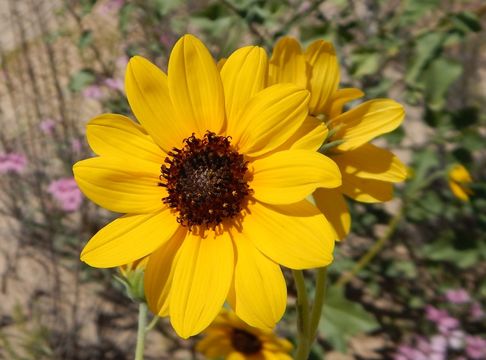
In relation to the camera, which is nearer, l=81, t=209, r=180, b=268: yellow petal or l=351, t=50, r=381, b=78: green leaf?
l=81, t=209, r=180, b=268: yellow petal

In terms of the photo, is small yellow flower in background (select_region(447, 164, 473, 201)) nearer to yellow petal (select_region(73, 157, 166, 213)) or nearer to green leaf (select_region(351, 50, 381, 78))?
green leaf (select_region(351, 50, 381, 78))

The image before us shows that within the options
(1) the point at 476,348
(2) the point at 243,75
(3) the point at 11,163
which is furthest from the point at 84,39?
(1) the point at 476,348

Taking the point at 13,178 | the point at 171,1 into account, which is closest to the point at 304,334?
the point at 171,1

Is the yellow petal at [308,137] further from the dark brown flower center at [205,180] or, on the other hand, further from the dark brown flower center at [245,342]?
the dark brown flower center at [245,342]

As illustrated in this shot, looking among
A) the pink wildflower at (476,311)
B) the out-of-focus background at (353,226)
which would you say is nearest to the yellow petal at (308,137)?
the out-of-focus background at (353,226)

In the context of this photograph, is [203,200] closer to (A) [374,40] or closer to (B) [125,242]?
(B) [125,242]

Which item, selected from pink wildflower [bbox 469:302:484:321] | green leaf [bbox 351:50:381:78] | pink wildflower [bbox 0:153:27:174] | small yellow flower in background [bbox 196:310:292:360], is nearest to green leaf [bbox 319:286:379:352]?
small yellow flower in background [bbox 196:310:292:360]

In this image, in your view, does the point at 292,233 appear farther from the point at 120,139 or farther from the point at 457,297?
the point at 457,297
